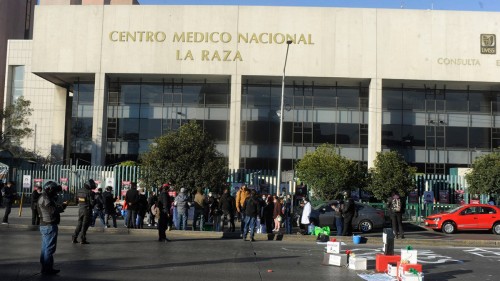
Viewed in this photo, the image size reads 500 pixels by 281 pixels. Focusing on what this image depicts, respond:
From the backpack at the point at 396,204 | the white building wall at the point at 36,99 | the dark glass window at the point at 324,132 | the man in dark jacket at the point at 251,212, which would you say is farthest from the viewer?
the white building wall at the point at 36,99

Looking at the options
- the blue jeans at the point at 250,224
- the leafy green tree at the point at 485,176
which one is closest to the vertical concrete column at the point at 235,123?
the leafy green tree at the point at 485,176

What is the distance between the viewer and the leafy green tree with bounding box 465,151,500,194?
95.5ft

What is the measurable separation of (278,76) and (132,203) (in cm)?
2351

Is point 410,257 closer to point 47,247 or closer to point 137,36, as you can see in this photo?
point 47,247

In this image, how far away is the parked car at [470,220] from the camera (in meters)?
23.7

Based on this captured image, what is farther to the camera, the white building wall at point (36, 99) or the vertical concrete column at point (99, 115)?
the white building wall at point (36, 99)

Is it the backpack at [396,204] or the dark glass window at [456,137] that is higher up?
the dark glass window at [456,137]

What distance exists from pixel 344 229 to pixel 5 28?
62555mm

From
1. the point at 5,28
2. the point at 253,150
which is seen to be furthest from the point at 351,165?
the point at 5,28

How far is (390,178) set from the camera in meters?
30.5

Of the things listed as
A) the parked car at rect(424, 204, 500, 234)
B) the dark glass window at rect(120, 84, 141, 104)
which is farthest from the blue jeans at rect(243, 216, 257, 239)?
the dark glass window at rect(120, 84, 141, 104)

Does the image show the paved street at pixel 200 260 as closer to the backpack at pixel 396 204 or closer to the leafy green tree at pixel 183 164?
the backpack at pixel 396 204

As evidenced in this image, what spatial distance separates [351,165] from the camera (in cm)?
3198

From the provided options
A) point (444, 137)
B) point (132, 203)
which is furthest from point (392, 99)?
point (132, 203)
